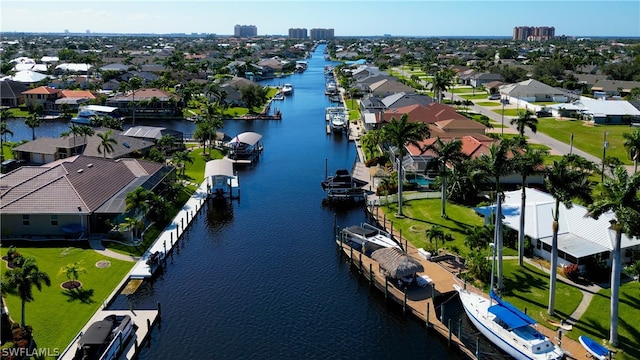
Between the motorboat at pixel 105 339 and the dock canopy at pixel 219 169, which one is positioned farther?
the dock canopy at pixel 219 169

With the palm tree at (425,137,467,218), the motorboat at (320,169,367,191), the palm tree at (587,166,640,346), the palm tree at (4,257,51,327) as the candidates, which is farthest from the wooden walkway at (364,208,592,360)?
the palm tree at (4,257,51,327)

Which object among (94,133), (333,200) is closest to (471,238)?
(333,200)

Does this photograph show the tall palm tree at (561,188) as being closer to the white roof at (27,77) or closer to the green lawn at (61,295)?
the green lawn at (61,295)

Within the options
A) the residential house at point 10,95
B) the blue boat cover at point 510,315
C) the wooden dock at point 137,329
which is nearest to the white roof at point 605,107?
the blue boat cover at point 510,315

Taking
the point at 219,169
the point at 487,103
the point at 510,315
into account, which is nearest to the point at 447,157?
the point at 510,315

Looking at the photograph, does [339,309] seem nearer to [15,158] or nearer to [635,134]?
[635,134]

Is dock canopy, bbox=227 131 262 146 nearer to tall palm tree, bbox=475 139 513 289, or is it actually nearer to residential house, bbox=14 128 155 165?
residential house, bbox=14 128 155 165
